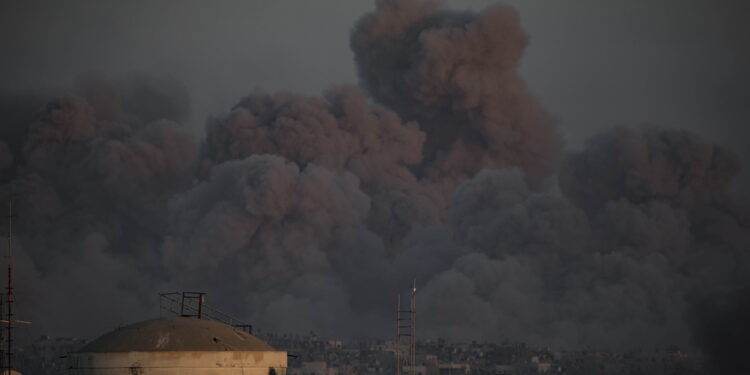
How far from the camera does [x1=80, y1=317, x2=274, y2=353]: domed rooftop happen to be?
164 ft

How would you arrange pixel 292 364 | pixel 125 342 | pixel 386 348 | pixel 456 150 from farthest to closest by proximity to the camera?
pixel 456 150 → pixel 386 348 → pixel 292 364 → pixel 125 342

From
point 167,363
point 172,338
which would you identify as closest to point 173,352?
point 167,363

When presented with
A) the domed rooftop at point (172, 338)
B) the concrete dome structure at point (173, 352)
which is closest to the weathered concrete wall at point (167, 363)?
the concrete dome structure at point (173, 352)

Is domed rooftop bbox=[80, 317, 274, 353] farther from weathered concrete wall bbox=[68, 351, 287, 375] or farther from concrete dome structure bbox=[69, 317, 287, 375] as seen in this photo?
weathered concrete wall bbox=[68, 351, 287, 375]

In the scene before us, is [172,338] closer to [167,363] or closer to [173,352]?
[173,352]

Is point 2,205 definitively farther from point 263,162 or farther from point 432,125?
point 432,125

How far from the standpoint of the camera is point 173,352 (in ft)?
164

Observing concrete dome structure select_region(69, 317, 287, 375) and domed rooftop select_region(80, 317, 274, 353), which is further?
domed rooftop select_region(80, 317, 274, 353)

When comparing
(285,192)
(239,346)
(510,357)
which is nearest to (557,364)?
(510,357)

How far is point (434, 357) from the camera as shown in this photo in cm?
11569

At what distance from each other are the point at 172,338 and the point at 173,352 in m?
0.57

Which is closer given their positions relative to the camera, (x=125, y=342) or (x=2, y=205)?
(x=125, y=342)

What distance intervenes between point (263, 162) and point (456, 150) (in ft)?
68.2

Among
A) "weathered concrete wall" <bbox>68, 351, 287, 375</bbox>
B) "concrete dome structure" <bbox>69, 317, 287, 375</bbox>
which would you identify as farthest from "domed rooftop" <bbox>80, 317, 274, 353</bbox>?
"weathered concrete wall" <bbox>68, 351, 287, 375</bbox>
